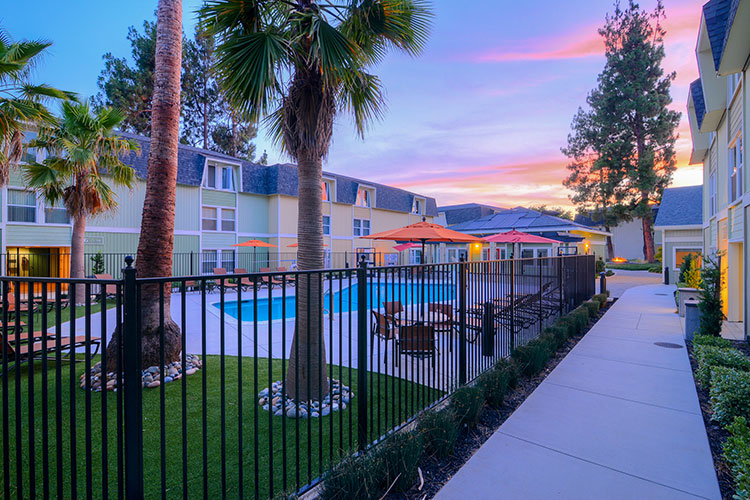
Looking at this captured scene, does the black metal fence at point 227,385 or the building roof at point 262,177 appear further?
the building roof at point 262,177

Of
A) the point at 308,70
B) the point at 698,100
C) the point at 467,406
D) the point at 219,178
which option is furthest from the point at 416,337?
the point at 219,178

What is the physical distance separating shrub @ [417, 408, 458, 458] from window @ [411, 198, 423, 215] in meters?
32.0

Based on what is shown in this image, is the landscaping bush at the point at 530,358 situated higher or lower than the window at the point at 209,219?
lower

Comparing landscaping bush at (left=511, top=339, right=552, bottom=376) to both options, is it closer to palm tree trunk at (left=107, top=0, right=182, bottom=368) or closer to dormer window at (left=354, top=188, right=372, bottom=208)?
palm tree trunk at (left=107, top=0, right=182, bottom=368)

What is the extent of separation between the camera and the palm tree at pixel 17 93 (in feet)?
22.7

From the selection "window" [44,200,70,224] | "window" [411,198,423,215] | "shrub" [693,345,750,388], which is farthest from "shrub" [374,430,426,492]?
"window" [411,198,423,215]

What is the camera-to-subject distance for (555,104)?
46.6ft

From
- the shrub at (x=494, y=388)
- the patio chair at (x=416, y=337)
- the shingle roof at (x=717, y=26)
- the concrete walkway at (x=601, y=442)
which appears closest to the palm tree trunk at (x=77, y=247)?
the patio chair at (x=416, y=337)

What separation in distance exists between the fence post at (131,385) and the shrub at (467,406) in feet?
9.21

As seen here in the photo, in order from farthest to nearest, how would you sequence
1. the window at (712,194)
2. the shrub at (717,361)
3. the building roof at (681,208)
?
the building roof at (681,208) → the window at (712,194) → the shrub at (717,361)

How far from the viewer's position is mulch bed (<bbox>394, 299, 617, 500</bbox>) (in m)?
2.90

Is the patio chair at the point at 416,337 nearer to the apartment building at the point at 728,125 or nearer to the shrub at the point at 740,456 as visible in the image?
the shrub at the point at 740,456

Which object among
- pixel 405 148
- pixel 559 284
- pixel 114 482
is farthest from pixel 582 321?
pixel 405 148

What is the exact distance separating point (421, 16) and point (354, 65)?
1573 millimetres
